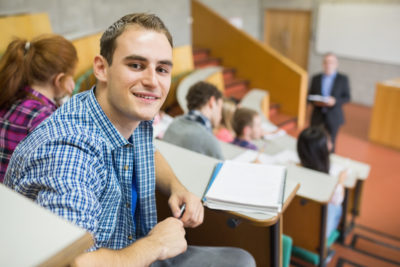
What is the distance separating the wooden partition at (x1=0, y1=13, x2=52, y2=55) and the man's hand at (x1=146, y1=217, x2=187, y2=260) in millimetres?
2559

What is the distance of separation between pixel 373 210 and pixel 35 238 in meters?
3.76

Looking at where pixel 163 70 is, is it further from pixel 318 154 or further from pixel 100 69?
pixel 318 154

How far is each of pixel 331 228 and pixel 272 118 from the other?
12.1ft

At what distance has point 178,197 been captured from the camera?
4.09 ft

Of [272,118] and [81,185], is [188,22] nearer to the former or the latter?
[272,118]

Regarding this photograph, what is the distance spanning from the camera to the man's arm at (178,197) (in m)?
1.19

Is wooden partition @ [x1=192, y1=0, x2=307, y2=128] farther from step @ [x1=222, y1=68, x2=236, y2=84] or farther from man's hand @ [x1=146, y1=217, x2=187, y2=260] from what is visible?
man's hand @ [x1=146, y1=217, x2=187, y2=260]

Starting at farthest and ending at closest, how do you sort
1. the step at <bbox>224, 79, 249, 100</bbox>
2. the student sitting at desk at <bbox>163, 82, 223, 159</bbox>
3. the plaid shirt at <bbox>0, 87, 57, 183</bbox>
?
the step at <bbox>224, 79, 249, 100</bbox>, the student sitting at desk at <bbox>163, 82, 223, 159</bbox>, the plaid shirt at <bbox>0, 87, 57, 183</bbox>

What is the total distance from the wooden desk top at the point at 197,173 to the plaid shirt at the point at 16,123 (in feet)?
1.90

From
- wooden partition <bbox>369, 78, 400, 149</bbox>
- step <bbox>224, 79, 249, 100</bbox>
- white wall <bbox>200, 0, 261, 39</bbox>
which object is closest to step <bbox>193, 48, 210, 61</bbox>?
step <bbox>224, 79, 249, 100</bbox>

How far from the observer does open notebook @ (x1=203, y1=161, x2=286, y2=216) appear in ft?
4.00

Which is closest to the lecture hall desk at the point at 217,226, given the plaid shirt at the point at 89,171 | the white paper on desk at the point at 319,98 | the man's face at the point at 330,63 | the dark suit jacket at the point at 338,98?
the plaid shirt at the point at 89,171

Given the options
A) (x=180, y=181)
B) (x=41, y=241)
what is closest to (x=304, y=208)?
(x=180, y=181)

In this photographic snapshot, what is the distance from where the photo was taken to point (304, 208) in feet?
7.02
